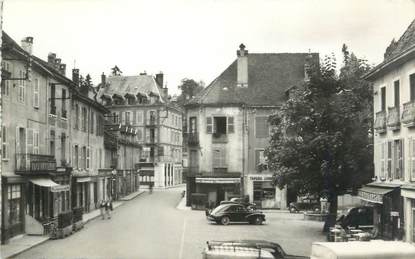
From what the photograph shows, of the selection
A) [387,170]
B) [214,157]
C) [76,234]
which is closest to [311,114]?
[387,170]

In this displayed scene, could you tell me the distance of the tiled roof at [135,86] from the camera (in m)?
77.5

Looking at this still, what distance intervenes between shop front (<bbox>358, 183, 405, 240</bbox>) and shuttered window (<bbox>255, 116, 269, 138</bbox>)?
63.2ft

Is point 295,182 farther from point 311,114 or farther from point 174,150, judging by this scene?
point 174,150

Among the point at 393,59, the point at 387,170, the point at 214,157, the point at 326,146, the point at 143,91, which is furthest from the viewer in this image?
the point at 143,91

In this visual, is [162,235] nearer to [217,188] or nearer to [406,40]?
[406,40]

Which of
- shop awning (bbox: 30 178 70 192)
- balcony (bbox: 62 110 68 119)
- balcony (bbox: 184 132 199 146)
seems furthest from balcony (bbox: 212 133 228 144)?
shop awning (bbox: 30 178 70 192)

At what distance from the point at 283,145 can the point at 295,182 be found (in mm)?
1945

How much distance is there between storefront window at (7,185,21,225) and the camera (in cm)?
2597

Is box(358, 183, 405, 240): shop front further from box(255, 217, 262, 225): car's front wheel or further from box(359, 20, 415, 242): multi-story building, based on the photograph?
box(255, 217, 262, 225): car's front wheel

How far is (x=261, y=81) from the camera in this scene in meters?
48.2

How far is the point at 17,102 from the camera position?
1060 inches

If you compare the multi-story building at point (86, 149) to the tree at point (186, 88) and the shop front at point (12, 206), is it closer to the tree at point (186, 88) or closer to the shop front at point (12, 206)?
the shop front at point (12, 206)

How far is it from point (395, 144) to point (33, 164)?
16.8 meters

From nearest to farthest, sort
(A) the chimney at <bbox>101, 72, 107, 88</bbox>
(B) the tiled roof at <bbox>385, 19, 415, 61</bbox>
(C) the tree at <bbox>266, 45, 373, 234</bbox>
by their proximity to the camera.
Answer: (B) the tiled roof at <bbox>385, 19, 415, 61</bbox> → (C) the tree at <bbox>266, 45, 373, 234</bbox> → (A) the chimney at <bbox>101, 72, 107, 88</bbox>
